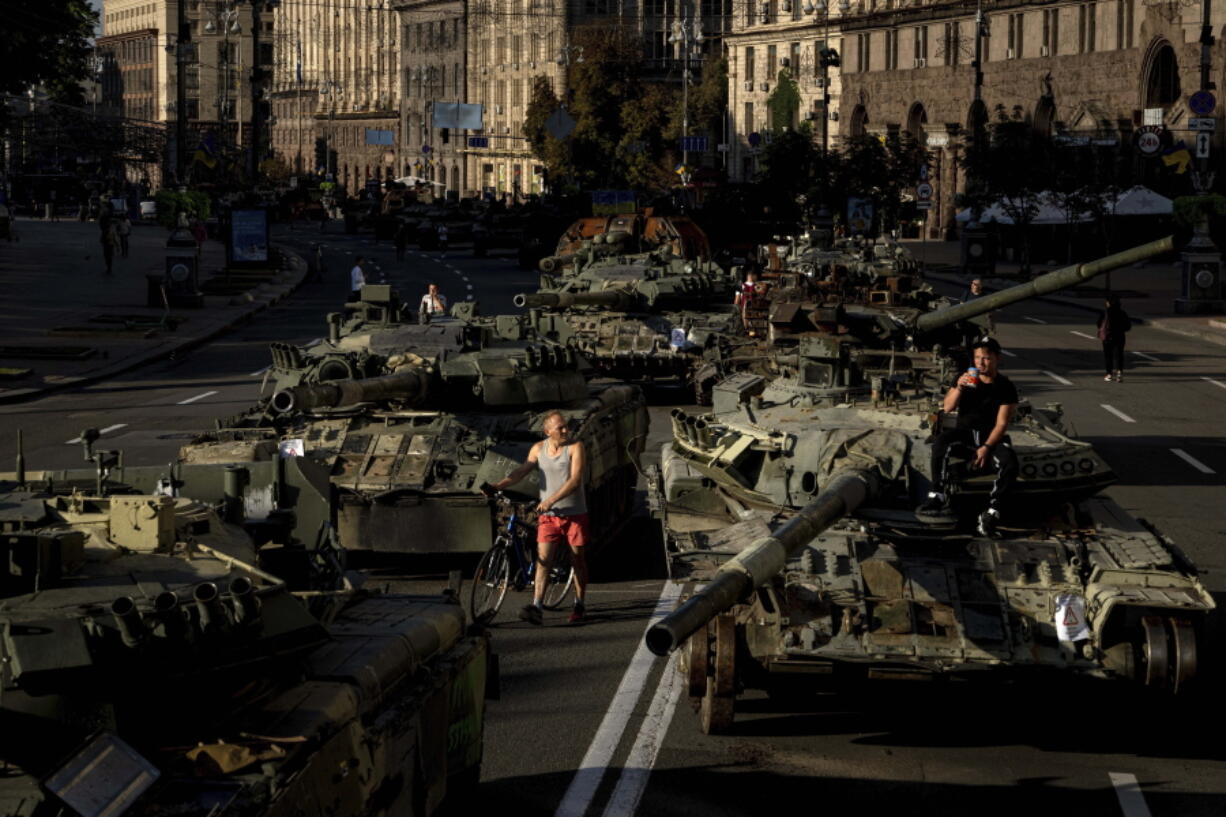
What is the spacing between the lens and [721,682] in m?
11.7

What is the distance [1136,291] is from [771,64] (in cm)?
5245

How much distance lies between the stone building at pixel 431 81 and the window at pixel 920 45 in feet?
163

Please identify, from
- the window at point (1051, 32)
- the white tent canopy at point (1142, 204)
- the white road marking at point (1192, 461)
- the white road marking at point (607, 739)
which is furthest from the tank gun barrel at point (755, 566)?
the window at point (1051, 32)

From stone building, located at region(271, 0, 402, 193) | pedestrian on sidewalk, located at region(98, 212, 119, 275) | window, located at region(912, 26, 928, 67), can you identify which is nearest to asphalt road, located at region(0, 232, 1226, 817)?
pedestrian on sidewalk, located at region(98, 212, 119, 275)

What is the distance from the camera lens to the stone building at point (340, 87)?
15088cm

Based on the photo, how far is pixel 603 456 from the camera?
1770 cm

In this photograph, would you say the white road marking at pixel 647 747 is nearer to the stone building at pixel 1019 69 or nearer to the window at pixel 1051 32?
the stone building at pixel 1019 69

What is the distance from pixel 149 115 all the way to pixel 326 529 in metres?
179

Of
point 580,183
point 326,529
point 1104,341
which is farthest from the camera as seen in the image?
point 580,183

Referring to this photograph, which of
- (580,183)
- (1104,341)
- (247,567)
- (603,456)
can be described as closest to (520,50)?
(580,183)

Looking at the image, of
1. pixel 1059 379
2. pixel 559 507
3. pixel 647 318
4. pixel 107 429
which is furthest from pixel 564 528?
pixel 1059 379

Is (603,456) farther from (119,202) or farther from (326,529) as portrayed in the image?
(119,202)

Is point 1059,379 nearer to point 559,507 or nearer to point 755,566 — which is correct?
point 559,507

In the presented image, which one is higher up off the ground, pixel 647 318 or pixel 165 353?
pixel 647 318
